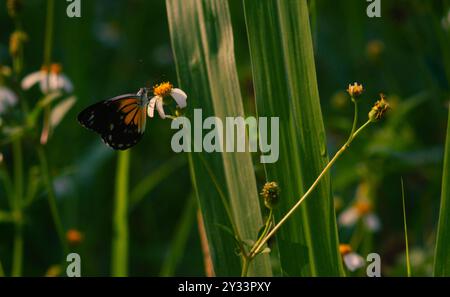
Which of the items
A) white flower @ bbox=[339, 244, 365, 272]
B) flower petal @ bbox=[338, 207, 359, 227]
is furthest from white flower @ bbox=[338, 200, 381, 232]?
white flower @ bbox=[339, 244, 365, 272]

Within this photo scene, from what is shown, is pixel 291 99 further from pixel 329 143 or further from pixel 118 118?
pixel 329 143

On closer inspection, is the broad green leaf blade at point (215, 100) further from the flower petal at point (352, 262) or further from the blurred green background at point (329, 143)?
the blurred green background at point (329, 143)

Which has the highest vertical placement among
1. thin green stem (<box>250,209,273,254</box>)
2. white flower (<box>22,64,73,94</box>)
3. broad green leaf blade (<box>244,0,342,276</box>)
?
white flower (<box>22,64,73,94</box>)

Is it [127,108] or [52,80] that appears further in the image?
[52,80]

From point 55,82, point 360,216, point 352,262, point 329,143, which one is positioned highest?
point 55,82

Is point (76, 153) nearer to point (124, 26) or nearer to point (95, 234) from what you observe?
point (95, 234)

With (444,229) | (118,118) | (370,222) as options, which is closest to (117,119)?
(118,118)

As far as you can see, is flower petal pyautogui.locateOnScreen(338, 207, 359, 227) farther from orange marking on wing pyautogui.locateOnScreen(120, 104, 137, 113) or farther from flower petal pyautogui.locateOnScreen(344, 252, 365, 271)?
orange marking on wing pyautogui.locateOnScreen(120, 104, 137, 113)
